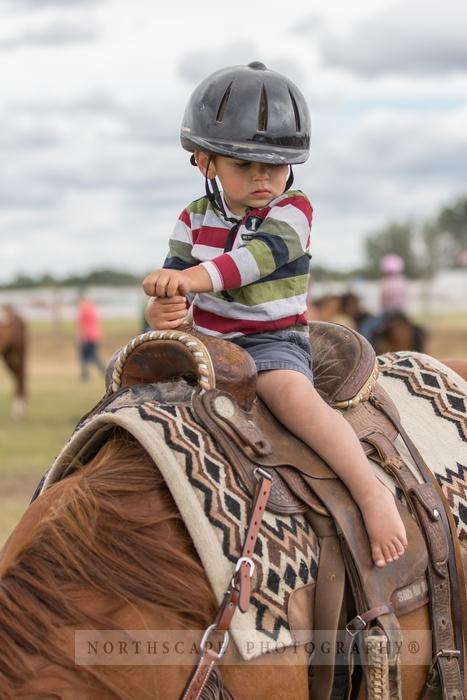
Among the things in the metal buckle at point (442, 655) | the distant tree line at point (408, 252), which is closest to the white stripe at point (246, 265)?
the metal buckle at point (442, 655)

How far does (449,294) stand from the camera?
141ft

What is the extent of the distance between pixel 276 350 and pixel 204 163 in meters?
0.57

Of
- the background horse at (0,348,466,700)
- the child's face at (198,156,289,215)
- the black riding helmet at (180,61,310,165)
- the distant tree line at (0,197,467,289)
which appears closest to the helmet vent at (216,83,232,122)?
the black riding helmet at (180,61,310,165)

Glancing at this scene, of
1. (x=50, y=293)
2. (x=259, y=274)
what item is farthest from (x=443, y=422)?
(x=50, y=293)

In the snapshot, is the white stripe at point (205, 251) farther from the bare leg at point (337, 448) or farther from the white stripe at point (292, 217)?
the bare leg at point (337, 448)

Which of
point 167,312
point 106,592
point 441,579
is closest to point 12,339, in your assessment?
point 167,312

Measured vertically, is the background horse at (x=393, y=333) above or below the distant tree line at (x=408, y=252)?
above

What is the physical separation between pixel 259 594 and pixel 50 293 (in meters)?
41.1

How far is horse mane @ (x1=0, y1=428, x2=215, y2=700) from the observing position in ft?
6.98

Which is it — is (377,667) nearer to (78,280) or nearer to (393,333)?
(393,333)

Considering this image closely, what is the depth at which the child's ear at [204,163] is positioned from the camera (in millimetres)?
2734

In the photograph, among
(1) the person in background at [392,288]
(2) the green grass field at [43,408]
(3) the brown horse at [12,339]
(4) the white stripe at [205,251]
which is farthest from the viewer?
(3) the brown horse at [12,339]

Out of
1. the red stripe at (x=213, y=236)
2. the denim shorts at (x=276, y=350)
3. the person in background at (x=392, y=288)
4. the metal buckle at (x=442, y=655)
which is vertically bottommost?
the person in background at (x=392, y=288)

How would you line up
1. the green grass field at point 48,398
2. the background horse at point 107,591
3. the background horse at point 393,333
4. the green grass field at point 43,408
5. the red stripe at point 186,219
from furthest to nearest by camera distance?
the background horse at point 393,333
the green grass field at point 48,398
the green grass field at point 43,408
the red stripe at point 186,219
the background horse at point 107,591
